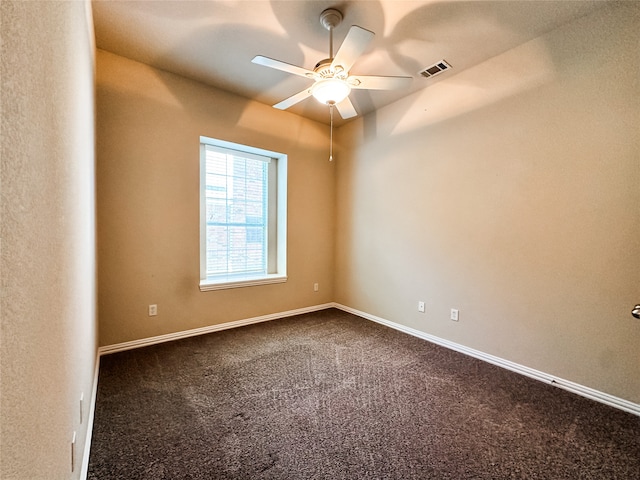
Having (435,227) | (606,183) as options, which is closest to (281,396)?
(435,227)

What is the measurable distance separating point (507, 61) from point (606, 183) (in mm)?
1350

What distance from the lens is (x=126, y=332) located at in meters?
2.91

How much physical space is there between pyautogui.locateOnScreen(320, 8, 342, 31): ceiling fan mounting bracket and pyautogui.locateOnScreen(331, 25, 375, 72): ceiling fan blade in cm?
45

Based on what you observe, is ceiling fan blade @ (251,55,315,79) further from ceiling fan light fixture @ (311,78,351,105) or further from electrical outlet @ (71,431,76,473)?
electrical outlet @ (71,431,76,473)

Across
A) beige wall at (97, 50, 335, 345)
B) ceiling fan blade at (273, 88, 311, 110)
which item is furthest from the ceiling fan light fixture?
beige wall at (97, 50, 335, 345)

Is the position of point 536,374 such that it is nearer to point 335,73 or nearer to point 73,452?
point 335,73

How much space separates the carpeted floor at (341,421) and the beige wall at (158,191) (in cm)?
53

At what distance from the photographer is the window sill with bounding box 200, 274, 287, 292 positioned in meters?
3.44

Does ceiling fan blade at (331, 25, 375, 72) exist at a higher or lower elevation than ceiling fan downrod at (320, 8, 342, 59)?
lower

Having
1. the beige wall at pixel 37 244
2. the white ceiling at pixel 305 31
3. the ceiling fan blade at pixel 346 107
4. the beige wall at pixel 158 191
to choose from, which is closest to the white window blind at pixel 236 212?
the beige wall at pixel 158 191

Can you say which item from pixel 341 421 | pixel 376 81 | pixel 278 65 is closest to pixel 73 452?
pixel 341 421

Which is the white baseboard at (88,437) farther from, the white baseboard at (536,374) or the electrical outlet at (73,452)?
the white baseboard at (536,374)

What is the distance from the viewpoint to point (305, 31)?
242 cm

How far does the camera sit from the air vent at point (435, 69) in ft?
9.33
